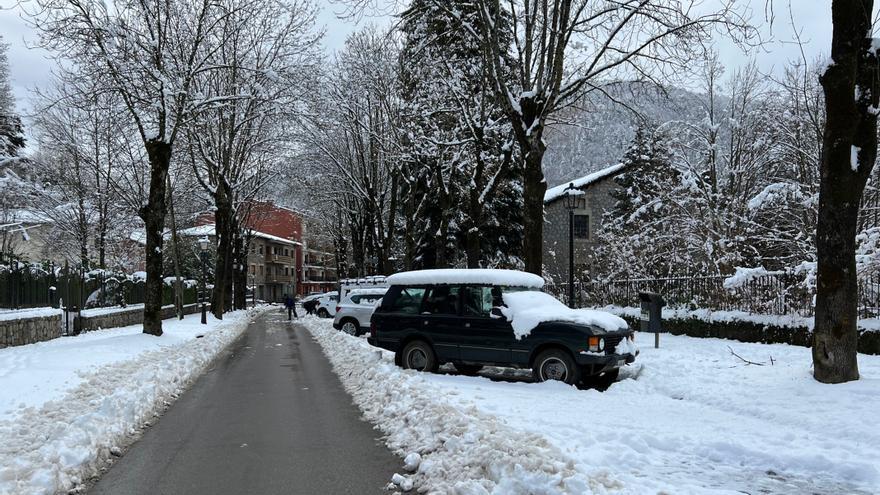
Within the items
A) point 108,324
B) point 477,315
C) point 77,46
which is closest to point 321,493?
point 477,315

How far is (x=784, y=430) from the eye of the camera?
7.26 meters

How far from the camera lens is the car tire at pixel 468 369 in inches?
488

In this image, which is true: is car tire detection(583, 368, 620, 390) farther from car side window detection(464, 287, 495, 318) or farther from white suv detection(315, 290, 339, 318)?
white suv detection(315, 290, 339, 318)

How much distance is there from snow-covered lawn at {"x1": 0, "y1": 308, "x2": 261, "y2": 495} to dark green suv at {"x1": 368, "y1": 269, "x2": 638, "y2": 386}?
4.26 metres

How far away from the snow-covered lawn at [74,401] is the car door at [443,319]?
456 cm

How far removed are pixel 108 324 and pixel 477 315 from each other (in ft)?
53.1

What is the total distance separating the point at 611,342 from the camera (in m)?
10.7

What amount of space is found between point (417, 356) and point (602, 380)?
341 cm

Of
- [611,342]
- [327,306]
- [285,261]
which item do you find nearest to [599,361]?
[611,342]

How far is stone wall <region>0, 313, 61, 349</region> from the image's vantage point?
14.5 m

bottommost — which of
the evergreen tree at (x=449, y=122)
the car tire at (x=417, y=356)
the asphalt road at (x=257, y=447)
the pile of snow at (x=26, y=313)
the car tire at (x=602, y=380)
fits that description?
the asphalt road at (x=257, y=447)

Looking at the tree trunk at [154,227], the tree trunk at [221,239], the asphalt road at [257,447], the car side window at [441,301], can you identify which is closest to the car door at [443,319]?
the car side window at [441,301]

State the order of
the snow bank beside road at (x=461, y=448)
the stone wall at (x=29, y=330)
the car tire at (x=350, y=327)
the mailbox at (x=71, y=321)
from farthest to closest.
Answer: the car tire at (x=350, y=327)
the mailbox at (x=71, y=321)
the stone wall at (x=29, y=330)
the snow bank beside road at (x=461, y=448)

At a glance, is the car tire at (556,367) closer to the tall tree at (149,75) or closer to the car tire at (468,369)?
the car tire at (468,369)
